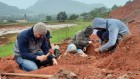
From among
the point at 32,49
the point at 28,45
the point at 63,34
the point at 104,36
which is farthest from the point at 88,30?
the point at 63,34

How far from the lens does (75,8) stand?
188000 millimetres

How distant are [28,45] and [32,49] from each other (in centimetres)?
→ 25

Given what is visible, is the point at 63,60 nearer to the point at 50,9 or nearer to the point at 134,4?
the point at 134,4

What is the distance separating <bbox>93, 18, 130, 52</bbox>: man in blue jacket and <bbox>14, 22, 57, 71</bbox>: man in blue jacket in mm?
1713

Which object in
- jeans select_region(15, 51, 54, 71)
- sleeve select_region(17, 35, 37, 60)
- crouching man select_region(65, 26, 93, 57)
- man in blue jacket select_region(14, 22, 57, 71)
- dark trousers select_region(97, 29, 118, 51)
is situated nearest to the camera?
man in blue jacket select_region(14, 22, 57, 71)

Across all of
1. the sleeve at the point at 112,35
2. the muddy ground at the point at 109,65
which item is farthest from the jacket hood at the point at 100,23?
the muddy ground at the point at 109,65

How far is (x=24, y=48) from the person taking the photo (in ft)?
33.2

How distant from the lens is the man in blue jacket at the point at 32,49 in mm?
9943

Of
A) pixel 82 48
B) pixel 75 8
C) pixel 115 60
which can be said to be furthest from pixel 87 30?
pixel 75 8

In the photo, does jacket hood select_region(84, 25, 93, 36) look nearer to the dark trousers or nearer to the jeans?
the dark trousers

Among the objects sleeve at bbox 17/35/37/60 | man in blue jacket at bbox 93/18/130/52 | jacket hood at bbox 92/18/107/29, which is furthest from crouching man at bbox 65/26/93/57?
sleeve at bbox 17/35/37/60

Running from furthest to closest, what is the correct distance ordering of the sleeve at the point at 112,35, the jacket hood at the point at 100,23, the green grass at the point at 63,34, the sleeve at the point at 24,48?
1. the green grass at the point at 63,34
2. the jacket hood at the point at 100,23
3. the sleeve at the point at 112,35
4. the sleeve at the point at 24,48

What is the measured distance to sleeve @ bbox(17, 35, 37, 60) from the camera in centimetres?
1005

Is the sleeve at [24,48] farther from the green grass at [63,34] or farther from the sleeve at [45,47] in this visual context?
the green grass at [63,34]
